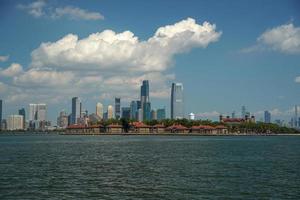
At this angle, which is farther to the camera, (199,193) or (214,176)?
(214,176)

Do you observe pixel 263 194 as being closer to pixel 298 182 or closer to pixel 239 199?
pixel 239 199

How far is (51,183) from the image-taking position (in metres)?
39.6

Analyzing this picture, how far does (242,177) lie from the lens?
43656mm

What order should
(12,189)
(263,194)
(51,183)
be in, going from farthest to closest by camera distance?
(51,183) → (12,189) → (263,194)

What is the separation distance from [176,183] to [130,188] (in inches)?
186

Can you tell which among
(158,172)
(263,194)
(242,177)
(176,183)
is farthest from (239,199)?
(158,172)

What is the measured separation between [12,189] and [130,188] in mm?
9656

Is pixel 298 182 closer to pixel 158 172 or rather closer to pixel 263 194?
pixel 263 194

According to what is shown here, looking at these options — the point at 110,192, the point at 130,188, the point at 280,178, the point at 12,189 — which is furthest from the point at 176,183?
the point at 12,189

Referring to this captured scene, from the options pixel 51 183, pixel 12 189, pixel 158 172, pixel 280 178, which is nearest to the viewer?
pixel 12 189

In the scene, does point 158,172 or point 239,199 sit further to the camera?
point 158,172

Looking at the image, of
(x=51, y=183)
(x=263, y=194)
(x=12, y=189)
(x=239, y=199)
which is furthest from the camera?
(x=51, y=183)

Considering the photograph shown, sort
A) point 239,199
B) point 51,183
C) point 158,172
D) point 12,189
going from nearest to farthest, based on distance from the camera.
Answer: point 239,199
point 12,189
point 51,183
point 158,172

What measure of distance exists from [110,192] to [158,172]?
45.0ft
